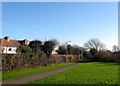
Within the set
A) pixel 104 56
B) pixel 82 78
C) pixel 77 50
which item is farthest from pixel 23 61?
pixel 77 50

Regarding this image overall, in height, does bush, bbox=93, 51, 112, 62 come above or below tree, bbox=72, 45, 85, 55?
below

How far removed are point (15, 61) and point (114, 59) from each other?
48.8 meters

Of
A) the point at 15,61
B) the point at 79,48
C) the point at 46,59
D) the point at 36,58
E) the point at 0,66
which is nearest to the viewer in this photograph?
the point at 0,66

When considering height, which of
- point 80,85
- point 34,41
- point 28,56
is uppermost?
point 34,41

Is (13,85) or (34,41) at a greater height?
(34,41)

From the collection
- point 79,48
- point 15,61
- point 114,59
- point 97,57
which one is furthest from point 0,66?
point 79,48

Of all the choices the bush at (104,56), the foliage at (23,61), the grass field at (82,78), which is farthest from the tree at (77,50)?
the grass field at (82,78)

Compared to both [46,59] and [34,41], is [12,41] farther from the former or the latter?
[46,59]

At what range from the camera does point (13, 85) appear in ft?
47.9

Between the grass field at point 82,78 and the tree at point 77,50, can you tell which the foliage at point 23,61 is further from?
the tree at point 77,50

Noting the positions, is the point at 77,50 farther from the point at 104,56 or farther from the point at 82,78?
A: the point at 82,78

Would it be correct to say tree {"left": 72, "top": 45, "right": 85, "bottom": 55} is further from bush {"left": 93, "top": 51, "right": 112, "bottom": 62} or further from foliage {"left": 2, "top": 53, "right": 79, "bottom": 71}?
foliage {"left": 2, "top": 53, "right": 79, "bottom": 71}

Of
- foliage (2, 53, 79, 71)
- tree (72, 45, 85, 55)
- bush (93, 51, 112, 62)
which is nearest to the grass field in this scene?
foliage (2, 53, 79, 71)

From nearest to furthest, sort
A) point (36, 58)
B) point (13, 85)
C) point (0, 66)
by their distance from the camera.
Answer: point (13, 85), point (0, 66), point (36, 58)
